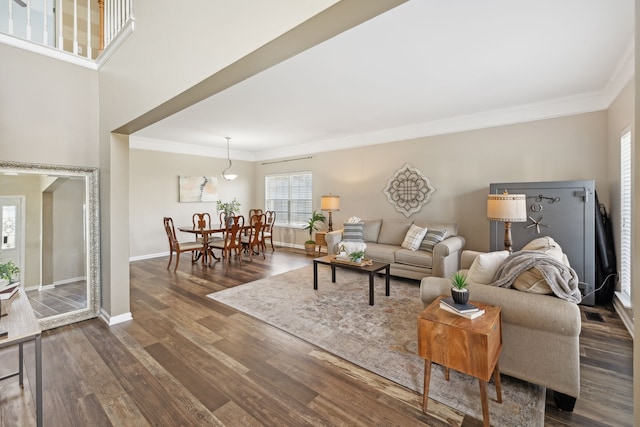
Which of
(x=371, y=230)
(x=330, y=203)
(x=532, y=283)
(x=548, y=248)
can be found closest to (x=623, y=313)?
(x=548, y=248)

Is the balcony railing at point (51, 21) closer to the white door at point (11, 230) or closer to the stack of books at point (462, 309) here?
the white door at point (11, 230)

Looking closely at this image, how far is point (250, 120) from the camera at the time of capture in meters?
4.84

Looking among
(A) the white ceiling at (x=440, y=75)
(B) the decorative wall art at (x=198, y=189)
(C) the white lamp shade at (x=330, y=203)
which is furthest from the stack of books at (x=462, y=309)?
(B) the decorative wall art at (x=198, y=189)

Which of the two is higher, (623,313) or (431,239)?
(431,239)

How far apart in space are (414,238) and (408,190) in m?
1.18

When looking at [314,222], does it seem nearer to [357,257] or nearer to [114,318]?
[357,257]

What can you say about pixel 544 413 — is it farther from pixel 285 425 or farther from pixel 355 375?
pixel 285 425

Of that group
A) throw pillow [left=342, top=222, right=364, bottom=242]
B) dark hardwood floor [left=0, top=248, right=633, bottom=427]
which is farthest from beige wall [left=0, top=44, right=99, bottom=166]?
throw pillow [left=342, top=222, right=364, bottom=242]

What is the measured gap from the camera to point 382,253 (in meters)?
4.57

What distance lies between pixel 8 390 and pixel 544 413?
3502 millimetres

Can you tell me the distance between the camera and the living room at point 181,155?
7.43 ft

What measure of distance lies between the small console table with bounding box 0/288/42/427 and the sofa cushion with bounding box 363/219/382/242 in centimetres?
450

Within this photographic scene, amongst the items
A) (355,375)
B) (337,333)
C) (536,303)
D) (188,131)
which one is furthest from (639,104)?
(188,131)

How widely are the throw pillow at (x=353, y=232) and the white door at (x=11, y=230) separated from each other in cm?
417
